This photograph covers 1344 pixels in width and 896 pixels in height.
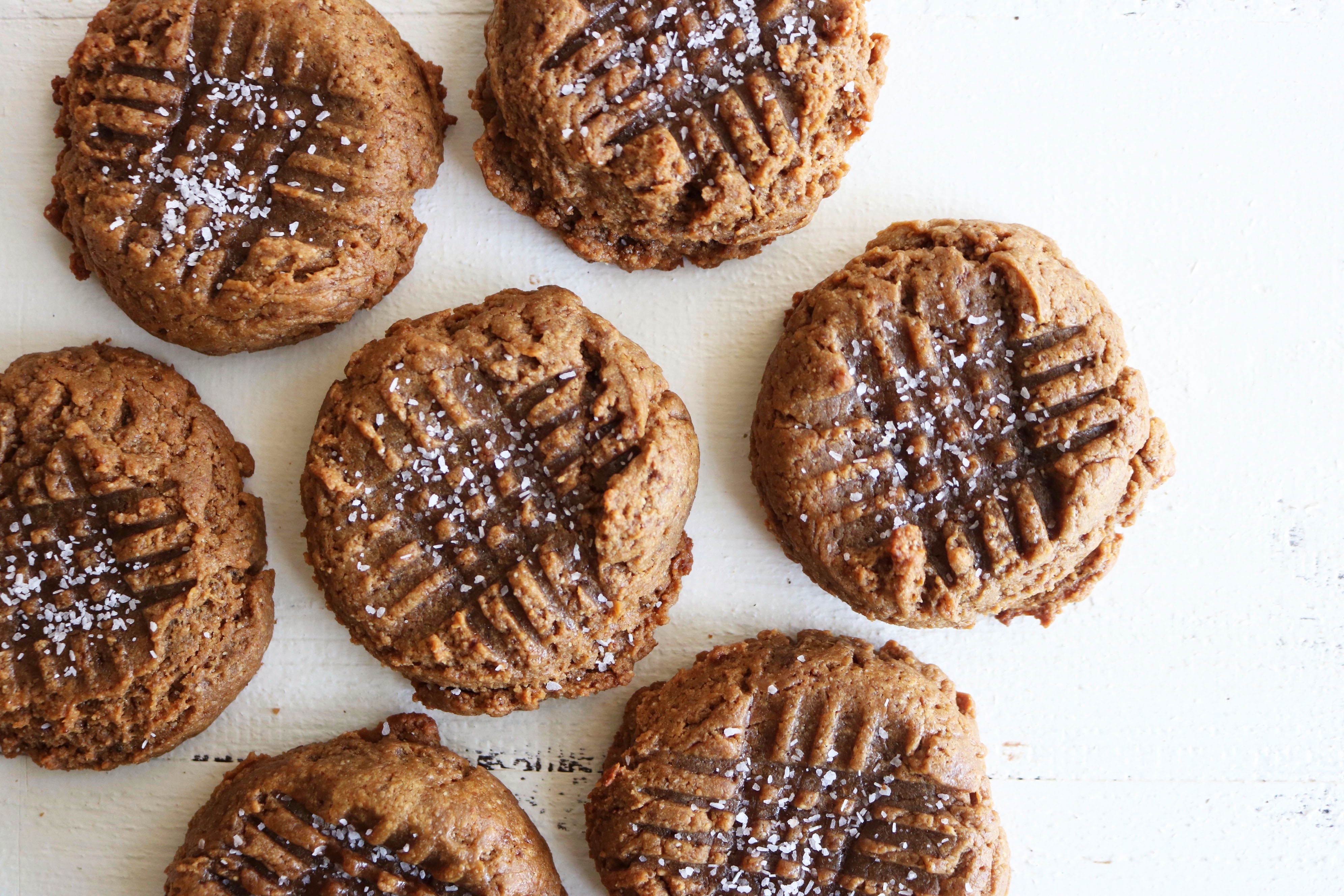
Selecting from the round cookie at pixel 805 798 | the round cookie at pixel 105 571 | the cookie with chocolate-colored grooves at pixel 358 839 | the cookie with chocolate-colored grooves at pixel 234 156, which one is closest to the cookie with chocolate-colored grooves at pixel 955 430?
the round cookie at pixel 805 798

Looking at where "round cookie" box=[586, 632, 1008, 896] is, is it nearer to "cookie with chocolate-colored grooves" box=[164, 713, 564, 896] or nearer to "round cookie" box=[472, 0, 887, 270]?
"cookie with chocolate-colored grooves" box=[164, 713, 564, 896]

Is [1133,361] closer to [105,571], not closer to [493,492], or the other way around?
[493,492]

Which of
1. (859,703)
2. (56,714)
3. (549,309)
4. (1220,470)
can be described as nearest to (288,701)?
(56,714)

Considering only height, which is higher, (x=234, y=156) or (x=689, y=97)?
(x=689, y=97)

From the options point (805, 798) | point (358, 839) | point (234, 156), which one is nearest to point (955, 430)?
point (805, 798)

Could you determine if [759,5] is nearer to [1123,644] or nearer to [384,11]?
[384,11]

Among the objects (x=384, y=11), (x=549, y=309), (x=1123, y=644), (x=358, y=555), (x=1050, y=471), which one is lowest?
(x=1123, y=644)
